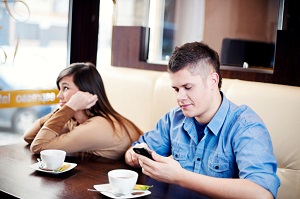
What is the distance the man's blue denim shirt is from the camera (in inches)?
58.2

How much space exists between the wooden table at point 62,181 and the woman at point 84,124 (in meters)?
0.10

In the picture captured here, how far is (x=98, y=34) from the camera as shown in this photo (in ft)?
11.4

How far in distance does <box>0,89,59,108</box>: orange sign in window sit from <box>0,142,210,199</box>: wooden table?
0.92 metres

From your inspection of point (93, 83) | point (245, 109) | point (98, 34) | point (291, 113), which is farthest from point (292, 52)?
point (98, 34)

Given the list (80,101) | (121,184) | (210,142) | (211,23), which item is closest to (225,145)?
(210,142)

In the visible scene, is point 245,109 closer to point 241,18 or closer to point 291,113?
point 291,113

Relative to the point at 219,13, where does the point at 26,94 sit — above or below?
below

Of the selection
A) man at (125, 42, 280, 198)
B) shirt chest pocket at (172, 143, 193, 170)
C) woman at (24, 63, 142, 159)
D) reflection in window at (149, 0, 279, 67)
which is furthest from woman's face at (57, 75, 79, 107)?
reflection in window at (149, 0, 279, 67)

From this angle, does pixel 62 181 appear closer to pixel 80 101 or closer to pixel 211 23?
pixel 80 101

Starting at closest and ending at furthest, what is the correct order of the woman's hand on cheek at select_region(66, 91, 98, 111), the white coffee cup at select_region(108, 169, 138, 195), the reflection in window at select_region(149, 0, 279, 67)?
the white coffee cup at select_region(108, 169, 138, 195) → the woman's hand on cheek at select_region(66, 91, 98, 111) → the reflection in window at select_region(149, 0, 279, 67)

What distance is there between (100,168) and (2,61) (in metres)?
1.38

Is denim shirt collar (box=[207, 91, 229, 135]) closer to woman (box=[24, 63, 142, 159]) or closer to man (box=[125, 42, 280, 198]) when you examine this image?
man (box=[125, 42, 280, 198])

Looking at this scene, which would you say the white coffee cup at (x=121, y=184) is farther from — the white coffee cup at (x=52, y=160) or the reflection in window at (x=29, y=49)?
the reflection in window at (x=29, y=49)

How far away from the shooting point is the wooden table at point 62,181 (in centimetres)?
142
